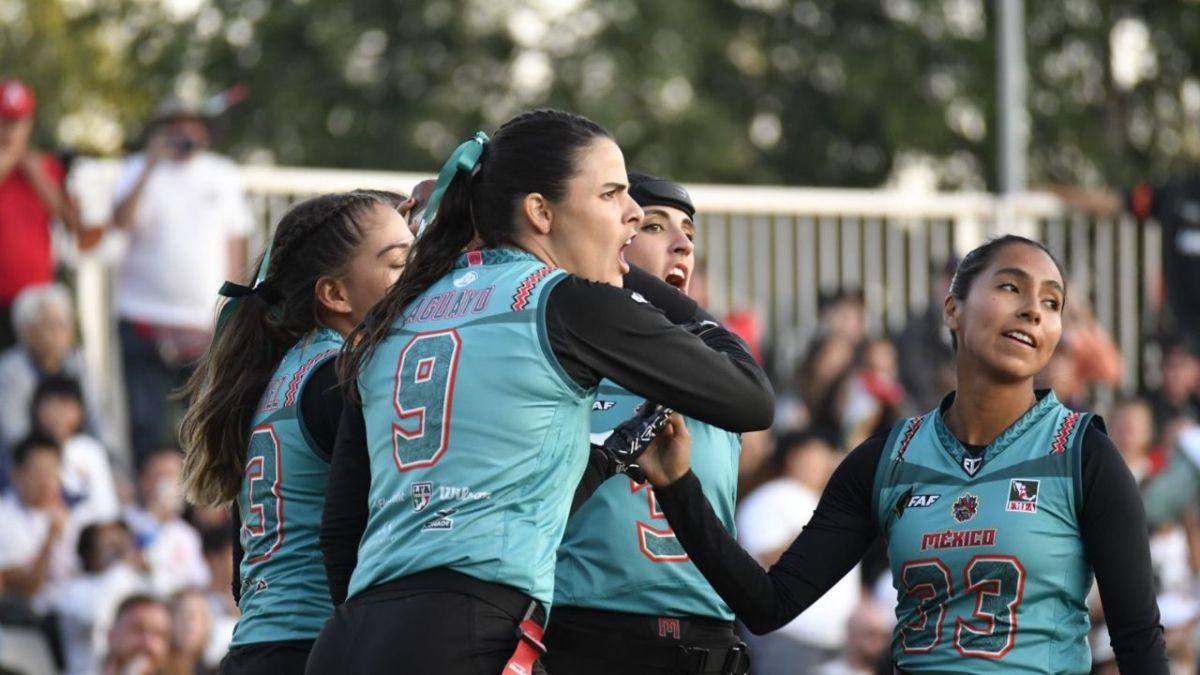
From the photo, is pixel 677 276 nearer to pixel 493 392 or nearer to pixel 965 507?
pixel 965 507

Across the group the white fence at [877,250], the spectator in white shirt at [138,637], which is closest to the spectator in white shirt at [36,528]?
the spectator in white shirt at [138,637]

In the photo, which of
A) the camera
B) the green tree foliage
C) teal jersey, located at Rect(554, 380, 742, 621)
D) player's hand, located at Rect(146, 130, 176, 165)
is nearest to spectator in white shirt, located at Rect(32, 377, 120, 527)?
player's hand, located at Rect(146, 130, 176, 165)

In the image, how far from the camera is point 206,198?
422 inches

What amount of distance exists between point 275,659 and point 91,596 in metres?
5.08

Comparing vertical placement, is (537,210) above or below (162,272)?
below

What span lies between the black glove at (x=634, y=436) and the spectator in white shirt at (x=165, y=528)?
5830mm

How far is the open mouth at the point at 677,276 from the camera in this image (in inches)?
211

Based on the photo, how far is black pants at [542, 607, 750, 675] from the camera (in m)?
4.92

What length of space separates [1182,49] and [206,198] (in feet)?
41.1

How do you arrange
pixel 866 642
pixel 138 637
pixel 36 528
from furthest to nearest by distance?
pixel 36 528, pixel 866 642, pixel 138 637

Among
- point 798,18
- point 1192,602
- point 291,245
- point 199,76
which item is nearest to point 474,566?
point 291,245

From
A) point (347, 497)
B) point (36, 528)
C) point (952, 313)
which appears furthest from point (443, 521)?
point (36, 528)

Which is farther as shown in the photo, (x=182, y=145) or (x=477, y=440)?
(x=182, y=145)

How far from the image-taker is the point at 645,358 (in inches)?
160
